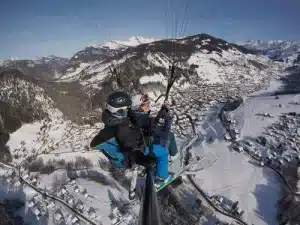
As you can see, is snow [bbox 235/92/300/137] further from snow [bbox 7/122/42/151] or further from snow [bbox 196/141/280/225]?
snow [bbox 7/122/42/151]

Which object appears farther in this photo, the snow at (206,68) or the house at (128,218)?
the snow at (206,68)

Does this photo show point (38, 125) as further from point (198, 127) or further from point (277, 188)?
point (277, 188)

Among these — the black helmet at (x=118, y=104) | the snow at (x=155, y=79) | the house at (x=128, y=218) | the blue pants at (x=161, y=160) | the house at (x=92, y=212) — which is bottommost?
the house at (x=92, y=212)

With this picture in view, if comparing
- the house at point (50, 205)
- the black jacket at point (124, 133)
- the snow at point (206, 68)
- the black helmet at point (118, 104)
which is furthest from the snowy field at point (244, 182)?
the snow at point (206, 68)

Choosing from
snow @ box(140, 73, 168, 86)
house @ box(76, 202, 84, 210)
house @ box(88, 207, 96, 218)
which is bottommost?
house @ box(88, 207, 96, 218)

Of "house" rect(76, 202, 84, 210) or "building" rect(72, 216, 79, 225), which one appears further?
"house" rect(76, 202, 84, 210)

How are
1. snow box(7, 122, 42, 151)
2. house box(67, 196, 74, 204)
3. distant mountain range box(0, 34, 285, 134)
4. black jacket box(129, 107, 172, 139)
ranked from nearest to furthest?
black jacket box(129, 107, 172, 139)
house box(67, 196, 74, 204)
snow box(7, 122, 42, 151)
distant mountain range box(0, 34, 285, 134)

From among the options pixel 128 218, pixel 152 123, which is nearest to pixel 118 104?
pixel 152 123

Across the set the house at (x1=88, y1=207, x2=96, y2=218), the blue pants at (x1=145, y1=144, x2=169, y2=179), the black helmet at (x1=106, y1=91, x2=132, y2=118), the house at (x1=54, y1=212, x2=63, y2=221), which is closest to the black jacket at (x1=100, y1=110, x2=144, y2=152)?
the black helmet at (x1=106, y1=91, x2=132, y2=118)

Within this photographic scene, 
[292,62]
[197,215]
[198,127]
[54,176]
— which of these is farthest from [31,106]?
[292,62]

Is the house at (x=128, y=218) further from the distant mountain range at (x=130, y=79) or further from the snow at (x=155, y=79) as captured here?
the snow at (x=155, y=79)
